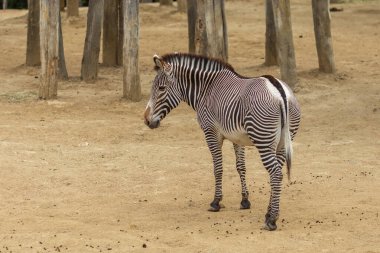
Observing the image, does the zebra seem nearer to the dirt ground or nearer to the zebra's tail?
the zebra's tail

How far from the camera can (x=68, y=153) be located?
45.0ft

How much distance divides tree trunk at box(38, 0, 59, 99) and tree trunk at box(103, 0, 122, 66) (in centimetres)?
314

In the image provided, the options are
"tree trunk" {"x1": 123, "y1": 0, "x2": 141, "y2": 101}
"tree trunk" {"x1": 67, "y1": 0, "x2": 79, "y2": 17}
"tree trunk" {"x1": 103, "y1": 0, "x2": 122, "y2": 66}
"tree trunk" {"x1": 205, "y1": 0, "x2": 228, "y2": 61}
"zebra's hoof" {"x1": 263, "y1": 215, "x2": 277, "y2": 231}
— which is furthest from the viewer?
"tree trunk" {"x1": 67, "y1": 0, "x2": 79, "y2": 17}

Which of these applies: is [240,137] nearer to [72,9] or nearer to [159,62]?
[159,62]

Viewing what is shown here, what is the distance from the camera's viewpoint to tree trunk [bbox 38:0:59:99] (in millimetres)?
17125

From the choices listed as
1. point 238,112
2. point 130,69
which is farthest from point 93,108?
point 238,112

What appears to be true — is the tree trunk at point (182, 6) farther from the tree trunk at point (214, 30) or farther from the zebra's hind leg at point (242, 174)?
the zebra's hind leg at point (242, 174)

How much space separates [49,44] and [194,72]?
6.95 metres

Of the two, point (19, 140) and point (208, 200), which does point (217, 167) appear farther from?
point (19, 140)

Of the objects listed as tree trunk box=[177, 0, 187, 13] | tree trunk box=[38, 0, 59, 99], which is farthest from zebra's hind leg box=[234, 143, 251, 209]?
tree trunk box=[177, 0, 187, 13]

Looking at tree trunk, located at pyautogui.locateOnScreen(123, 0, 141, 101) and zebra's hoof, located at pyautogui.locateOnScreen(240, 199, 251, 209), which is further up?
tree trunk, located at pyautogui.locateOnScreen(123, 0, 141, 101)

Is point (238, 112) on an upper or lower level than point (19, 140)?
upper

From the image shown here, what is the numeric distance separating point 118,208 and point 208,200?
1128 millimetres

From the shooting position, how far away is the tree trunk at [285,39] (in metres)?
17.2
